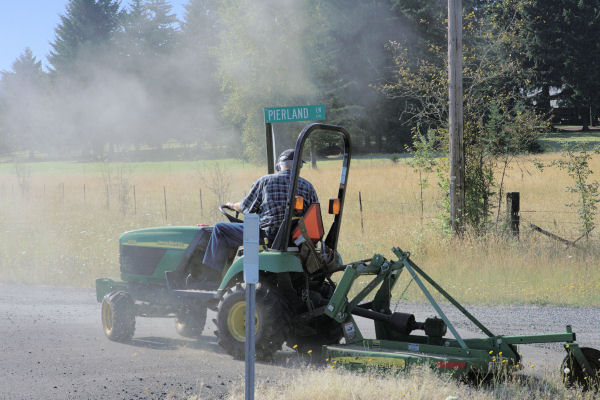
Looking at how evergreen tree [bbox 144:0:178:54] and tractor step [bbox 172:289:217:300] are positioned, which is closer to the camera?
tractor step [bbox 172:289:217:300]

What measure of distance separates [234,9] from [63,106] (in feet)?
89.7

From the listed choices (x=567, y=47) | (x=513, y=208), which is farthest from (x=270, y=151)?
(x=567, y=47)

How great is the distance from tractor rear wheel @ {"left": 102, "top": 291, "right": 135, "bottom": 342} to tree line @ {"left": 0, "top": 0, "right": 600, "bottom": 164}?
806 inches

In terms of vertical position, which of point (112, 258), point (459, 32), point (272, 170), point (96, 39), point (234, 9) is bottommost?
point (112, 258)

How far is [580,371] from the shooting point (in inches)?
193

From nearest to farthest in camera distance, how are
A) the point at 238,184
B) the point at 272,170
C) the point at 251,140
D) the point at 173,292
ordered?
1. the point at 173,292
2. the point at 272,170
3. the point at 238,184
4. the point at 251,140

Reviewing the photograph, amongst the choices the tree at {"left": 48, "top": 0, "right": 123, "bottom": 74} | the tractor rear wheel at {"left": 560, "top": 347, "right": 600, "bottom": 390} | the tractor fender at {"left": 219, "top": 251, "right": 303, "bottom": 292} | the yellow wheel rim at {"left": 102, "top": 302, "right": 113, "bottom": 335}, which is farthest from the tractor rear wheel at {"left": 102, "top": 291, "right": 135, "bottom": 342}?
the tree at {"left": 48, "top": 0, "right": 123, "bottom": 74}

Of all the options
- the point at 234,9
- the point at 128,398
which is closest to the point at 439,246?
the point at 128,398

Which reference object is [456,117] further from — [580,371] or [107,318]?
[580,371]

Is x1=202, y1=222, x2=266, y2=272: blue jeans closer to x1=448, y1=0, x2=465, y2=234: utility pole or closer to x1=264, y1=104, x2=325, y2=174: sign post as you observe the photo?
x1=264, y1=104, x2=325, y2=174: sign post

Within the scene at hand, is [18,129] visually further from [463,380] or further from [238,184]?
[463,380]

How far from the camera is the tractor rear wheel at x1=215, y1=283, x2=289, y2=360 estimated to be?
5820 mm

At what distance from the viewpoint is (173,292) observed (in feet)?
22.4

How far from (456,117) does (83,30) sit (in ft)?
186
